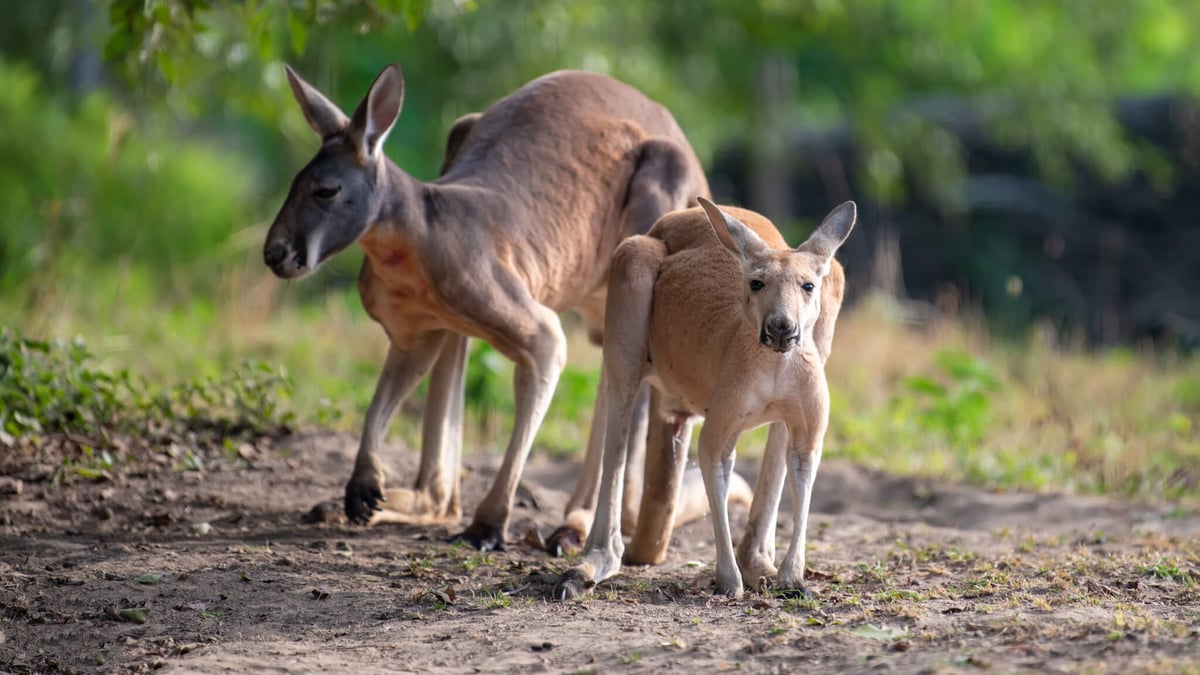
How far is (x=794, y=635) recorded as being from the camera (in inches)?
173

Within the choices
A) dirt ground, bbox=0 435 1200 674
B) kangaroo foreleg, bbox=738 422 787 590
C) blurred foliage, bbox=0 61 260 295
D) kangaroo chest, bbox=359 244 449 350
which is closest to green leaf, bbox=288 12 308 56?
kangaroo chest, bbox=359 244 449 350

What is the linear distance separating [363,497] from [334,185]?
1.33 m

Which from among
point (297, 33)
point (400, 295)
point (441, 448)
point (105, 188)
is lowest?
point (441, 448)

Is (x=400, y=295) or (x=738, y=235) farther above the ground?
(x=738, y=235)

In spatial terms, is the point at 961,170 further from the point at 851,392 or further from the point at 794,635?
the point at 794,635

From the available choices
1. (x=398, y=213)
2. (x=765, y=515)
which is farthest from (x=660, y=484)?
(x=398, y=213)

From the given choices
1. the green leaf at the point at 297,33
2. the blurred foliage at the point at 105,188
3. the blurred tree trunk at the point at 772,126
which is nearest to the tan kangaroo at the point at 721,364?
the green leaf at the point at 297,33

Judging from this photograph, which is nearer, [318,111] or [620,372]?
[620,372]

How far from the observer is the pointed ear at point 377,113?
5.64 meters

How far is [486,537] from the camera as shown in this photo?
19.4 ft

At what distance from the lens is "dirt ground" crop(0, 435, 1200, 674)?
4.26 meters

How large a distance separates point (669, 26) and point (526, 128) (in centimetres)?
843

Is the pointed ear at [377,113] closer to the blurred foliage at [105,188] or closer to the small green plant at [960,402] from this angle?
the small green plant at [960,402]

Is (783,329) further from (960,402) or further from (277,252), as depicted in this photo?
(960,402)
